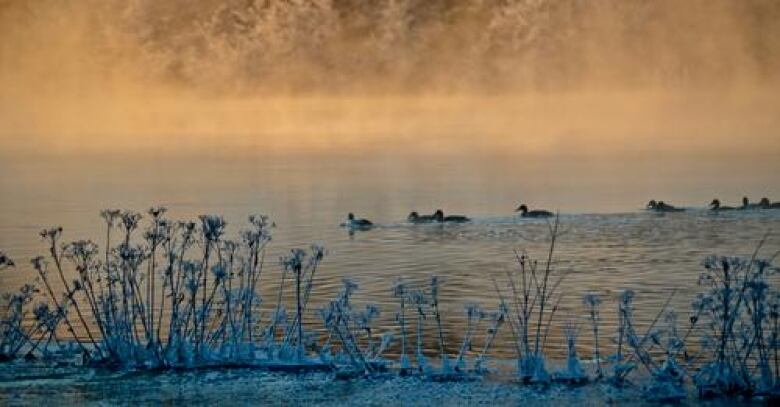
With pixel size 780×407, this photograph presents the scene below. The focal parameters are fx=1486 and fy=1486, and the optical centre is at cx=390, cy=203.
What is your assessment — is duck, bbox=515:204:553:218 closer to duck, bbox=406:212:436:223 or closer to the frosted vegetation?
duck, bbox=406:212:436:223

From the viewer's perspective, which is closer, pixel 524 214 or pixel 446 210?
pixel 524 214

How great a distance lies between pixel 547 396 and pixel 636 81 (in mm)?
106005

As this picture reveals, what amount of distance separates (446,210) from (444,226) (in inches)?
149

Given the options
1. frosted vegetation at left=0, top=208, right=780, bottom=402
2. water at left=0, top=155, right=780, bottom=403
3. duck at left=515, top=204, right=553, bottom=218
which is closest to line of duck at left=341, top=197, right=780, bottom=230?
duck at left=515, top=204, right=553, bottom=218

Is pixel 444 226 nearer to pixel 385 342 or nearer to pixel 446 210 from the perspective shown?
pixel 446 210

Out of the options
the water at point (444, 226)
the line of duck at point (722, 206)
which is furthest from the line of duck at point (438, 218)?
the line of duck at point (722, 206)

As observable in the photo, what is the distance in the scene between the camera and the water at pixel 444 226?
18.9 meters

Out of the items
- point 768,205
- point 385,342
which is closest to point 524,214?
point 768,205

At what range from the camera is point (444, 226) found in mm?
26266

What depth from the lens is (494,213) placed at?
28.9 m

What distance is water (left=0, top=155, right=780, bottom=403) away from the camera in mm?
18938

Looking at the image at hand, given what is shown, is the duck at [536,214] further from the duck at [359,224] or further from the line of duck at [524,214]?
the duck at [359,224]

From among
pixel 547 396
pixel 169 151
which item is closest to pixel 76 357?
pixel 547 396

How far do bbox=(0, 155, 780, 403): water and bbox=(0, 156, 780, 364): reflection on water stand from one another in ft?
0.14
